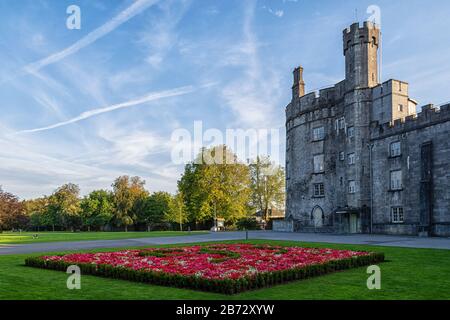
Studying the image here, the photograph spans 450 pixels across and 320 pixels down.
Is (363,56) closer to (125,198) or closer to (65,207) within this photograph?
(125,198)

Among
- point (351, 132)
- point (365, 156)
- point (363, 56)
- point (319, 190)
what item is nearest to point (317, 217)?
point (319, 190)

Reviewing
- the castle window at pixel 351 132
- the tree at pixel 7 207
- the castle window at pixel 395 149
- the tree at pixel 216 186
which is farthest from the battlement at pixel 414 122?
the tree at pixel 7 207

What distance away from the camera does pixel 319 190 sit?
2160 inches

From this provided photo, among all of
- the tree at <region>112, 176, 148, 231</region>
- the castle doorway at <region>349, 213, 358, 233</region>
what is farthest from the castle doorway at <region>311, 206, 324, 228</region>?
the tree at <region>112, 176, 148, 231</region>

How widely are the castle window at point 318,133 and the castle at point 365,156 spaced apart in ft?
0.44

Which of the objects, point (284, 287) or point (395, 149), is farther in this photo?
point (395, 149)

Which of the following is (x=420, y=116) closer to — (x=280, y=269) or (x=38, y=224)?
(x=280, y=269)

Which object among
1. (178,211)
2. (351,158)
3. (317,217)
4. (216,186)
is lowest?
(178,211)

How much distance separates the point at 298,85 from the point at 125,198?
2132 inches

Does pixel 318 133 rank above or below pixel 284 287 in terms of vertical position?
above

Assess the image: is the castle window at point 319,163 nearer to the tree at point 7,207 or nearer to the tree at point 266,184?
the tree at point 266,184

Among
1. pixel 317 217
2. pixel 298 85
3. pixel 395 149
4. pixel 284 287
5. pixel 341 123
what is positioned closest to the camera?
pixel 284 287

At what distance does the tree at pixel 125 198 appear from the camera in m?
94.0

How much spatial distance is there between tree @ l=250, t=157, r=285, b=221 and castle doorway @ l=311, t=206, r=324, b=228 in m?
28.3
